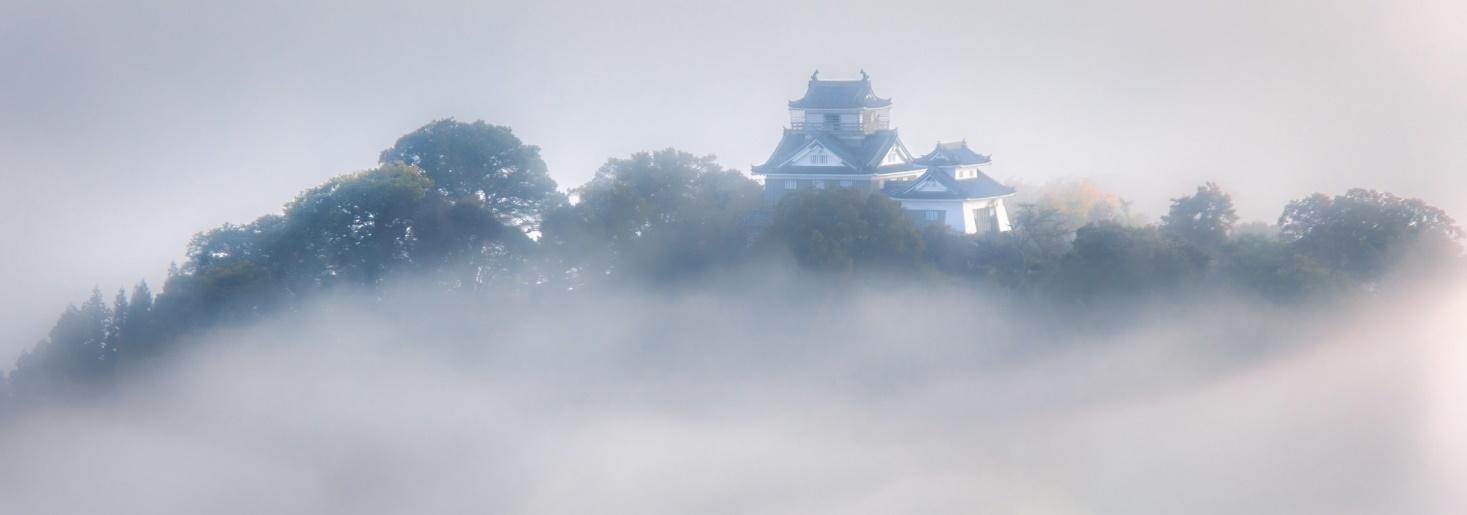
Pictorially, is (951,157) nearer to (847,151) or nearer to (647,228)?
(847,151)

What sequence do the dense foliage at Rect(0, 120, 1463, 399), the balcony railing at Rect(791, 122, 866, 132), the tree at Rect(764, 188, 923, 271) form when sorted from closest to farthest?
the dense foliage at Rect(0, 120, 1463, 399)
the tree at Rect(764, 188, 923, 271)
the balcony railing at Rect(791, 122, 866, 132)

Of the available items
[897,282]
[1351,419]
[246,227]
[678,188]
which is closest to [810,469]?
[897,282]

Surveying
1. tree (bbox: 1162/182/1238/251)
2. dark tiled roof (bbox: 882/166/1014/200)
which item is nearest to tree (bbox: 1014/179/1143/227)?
dark tiled roof (bbox: 882/166/1014/200)

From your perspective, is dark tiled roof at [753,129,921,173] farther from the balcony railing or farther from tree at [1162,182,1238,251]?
tree at [1162,182,1238,251]

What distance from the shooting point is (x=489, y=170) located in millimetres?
20031

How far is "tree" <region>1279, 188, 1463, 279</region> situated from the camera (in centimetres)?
1686

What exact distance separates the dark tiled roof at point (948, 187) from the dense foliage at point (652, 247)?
1.82 m

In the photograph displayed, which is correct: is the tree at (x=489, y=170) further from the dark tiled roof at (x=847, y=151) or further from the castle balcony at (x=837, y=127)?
the castle balcony at (x=837, y=127)

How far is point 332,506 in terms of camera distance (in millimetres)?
16797

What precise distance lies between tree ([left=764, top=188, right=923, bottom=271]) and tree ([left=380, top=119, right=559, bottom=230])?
3.12 m

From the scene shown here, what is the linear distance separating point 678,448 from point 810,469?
1.37m

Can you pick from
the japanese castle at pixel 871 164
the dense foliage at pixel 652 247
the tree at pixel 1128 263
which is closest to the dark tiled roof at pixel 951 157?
the japanese castle at pixel 871 164

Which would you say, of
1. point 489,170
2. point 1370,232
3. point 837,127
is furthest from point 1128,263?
point 489,170

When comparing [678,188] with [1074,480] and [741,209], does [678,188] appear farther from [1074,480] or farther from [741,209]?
[1074,480]
